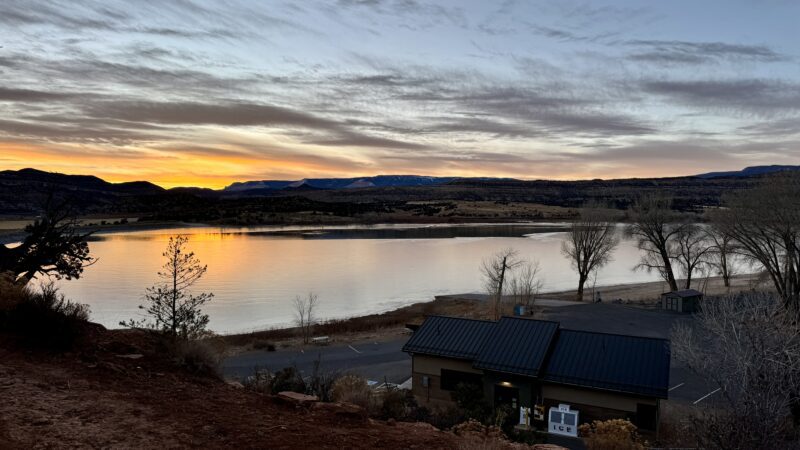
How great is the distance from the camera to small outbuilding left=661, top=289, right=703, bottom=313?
119 ft

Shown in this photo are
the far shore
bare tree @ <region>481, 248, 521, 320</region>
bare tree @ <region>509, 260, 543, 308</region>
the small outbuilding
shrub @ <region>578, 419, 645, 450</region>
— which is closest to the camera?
shrub @ <region>578, 419, 645, 450</region>

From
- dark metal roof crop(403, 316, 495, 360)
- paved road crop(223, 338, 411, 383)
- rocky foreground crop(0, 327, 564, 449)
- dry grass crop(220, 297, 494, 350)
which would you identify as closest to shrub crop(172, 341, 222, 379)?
rocky foreground crop(0, 327, 564, 449)

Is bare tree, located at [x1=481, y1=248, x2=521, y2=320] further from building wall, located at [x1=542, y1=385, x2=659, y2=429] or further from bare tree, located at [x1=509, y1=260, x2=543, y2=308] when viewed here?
building wall, located at [x1=542, y1=385, x2=659, y2=429]

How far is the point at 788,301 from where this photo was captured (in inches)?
1174

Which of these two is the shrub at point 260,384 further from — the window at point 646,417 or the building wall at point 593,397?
the window at point 646,417

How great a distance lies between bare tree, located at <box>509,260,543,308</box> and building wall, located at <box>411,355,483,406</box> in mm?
18524

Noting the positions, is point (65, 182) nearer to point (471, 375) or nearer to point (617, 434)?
point (471, 375)

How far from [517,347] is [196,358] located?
11085 mm

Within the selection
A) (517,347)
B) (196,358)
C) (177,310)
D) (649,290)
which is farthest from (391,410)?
(649,290)

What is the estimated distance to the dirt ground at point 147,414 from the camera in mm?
6852

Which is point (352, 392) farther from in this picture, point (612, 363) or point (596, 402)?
point (612, 363)

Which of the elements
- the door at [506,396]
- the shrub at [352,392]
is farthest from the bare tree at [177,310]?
the door at [506,396]

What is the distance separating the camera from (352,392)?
11.8 metres

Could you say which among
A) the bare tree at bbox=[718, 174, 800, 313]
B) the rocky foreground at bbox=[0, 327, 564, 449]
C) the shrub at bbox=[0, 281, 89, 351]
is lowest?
the rocky foreground at bbox=[0, 327, 564, 449]
